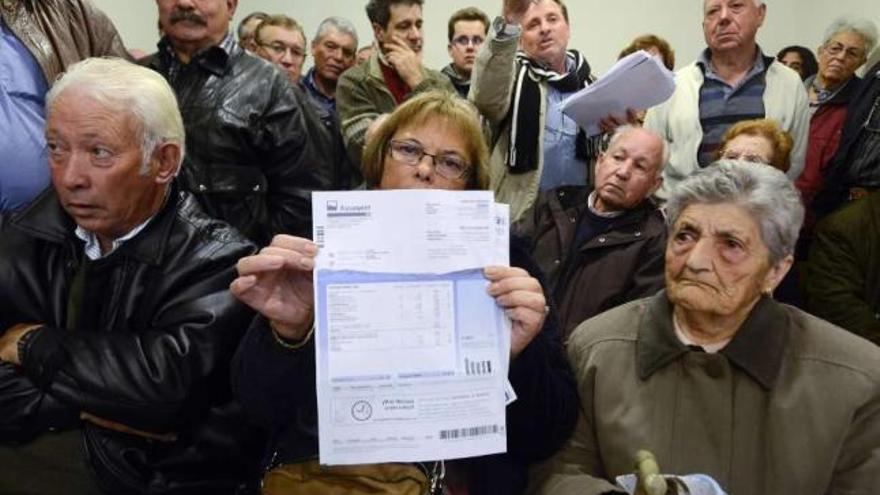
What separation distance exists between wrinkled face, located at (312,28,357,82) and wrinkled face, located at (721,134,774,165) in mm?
2425

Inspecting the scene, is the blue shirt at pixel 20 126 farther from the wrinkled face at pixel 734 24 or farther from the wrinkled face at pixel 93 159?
the wrinkled face at pixel 734 24

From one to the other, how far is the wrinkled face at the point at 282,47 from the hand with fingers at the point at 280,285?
3.58m

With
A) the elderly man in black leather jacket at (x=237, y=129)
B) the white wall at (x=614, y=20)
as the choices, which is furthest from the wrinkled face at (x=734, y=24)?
the white wall at (x=614, y=20)

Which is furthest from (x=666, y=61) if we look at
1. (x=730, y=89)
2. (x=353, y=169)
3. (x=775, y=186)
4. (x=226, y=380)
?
(x=226, y=380)

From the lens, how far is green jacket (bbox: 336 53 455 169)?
3.76 m

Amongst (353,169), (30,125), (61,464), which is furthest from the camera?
(353,169)

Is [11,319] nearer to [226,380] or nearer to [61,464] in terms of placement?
[61,464]

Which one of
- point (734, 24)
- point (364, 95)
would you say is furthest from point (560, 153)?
point (734, 24)

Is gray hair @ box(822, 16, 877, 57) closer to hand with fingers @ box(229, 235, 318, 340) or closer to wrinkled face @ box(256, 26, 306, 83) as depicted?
wrinkled face @ box(256, 26, 306, 83)

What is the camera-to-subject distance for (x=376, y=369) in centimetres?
161

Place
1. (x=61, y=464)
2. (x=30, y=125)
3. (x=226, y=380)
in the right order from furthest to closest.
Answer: (x=30, y=125) < (x=226, y=380) < (x=61, y=464)

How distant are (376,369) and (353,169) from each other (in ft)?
7.18

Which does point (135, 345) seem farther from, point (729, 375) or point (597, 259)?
point (597, 259)

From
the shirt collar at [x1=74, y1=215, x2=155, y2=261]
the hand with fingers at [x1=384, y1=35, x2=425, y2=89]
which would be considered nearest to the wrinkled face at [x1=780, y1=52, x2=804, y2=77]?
the hand with fingers at [x1=384, y1=35, x2=425, y2=89]
